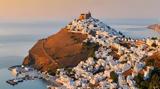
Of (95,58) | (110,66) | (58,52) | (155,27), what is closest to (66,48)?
(58,52)

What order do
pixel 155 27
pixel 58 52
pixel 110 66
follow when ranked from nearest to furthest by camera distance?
pixel 110 66 → pixel 58 52 → pixel 155 27

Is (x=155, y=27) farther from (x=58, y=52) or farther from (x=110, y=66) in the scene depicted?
(x=110, y=66)

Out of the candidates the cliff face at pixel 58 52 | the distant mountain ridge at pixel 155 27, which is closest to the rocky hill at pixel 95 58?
the cliff face at pixel 58 52

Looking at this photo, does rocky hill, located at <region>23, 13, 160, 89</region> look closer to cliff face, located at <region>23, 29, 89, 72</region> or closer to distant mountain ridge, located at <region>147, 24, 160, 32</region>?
cliff face, located at <region>23, 29, 89, 72</region>

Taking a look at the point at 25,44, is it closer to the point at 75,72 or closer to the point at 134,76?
the point at 75,72

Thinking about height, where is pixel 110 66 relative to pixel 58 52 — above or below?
above

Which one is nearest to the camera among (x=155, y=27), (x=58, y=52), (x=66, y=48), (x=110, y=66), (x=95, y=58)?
(x=110, y=66)

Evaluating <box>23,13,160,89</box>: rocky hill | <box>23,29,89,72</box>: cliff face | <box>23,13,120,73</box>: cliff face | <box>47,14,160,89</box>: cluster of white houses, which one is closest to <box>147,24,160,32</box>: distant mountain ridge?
<box>23,13,160,89</box>: rocky hill
